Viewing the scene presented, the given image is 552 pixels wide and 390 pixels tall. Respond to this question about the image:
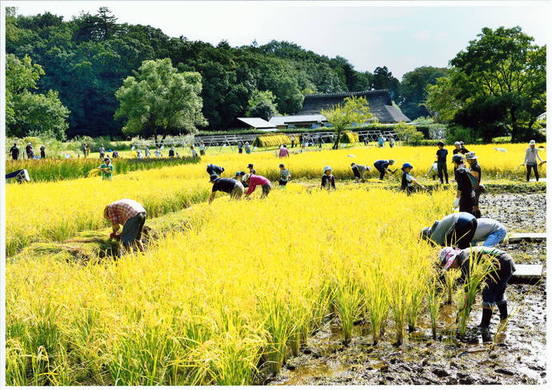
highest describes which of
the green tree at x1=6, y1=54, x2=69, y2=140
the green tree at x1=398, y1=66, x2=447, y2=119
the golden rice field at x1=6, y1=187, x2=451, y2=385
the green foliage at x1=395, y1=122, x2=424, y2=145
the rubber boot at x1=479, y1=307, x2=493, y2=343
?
the green tree at x1=398, y1=66, x2=447, y2=119

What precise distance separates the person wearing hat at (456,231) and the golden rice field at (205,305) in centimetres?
29

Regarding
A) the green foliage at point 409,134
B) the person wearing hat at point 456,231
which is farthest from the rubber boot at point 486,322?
the green foliage at point 409,134

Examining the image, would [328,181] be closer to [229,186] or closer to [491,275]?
[229,186]

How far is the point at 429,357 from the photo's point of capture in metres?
4.02

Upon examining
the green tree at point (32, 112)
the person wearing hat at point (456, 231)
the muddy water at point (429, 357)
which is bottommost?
the muddy water at point (429, 357)

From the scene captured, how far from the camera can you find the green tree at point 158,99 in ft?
145

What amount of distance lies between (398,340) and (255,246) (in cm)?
187

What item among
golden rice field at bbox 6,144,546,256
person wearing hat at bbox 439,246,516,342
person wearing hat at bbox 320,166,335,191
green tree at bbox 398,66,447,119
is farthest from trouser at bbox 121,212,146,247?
green tree at bbox 398,66,447,119

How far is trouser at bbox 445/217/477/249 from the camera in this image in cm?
530

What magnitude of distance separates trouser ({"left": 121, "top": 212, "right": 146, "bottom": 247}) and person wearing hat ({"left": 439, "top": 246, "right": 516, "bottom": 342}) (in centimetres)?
412

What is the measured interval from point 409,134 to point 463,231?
34771mm

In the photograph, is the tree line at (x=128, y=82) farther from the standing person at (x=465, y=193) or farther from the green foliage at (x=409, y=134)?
the standing person at (x=465, y=193)

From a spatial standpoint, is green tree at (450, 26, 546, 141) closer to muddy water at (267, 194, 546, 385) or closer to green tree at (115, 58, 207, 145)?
green tree at (115, 58, 207, 145)

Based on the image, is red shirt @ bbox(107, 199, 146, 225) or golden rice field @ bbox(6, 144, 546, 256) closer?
red shirt @ bbox(107, 199, 146, 225)
